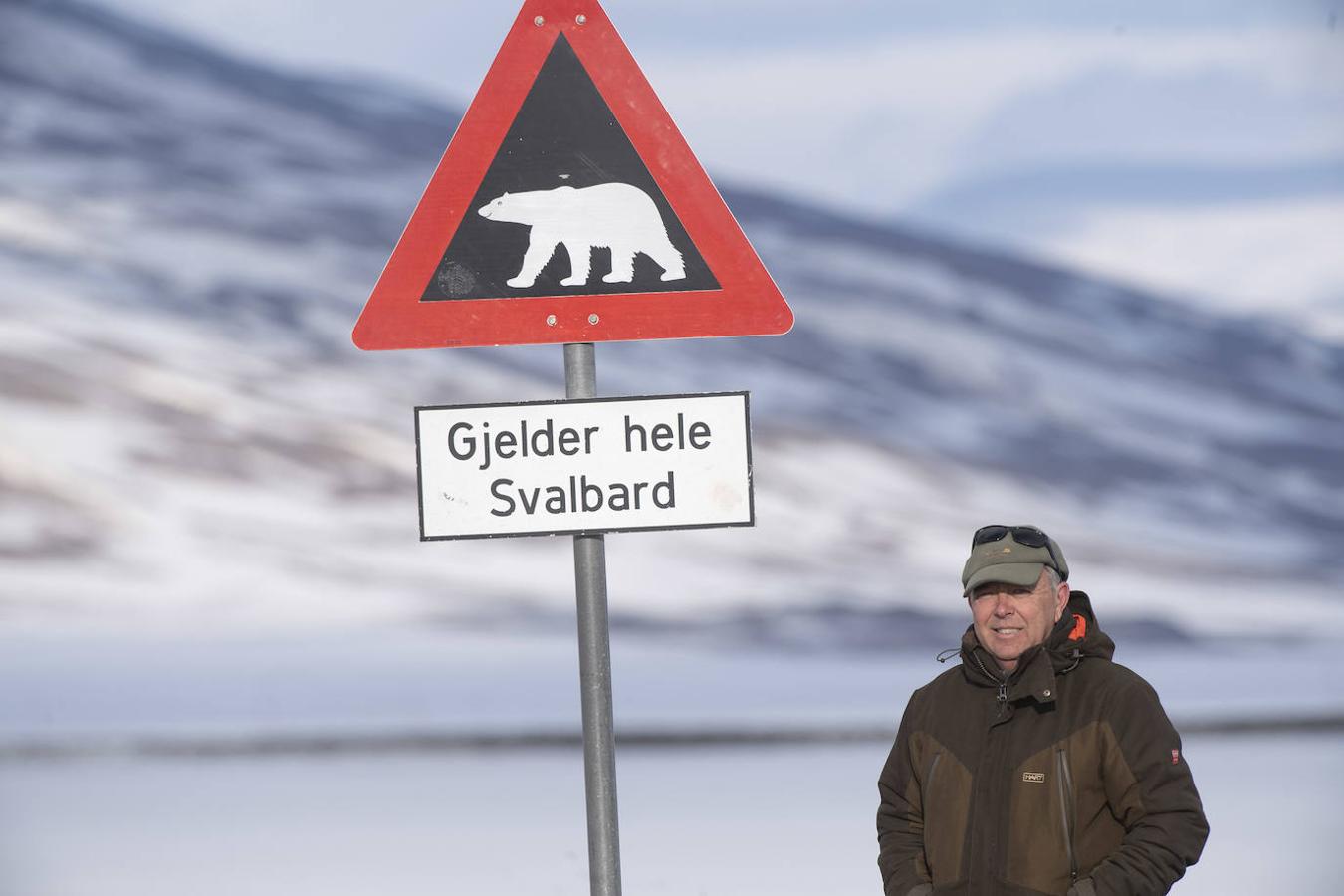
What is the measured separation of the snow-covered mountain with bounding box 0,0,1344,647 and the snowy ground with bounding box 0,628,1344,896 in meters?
0.42

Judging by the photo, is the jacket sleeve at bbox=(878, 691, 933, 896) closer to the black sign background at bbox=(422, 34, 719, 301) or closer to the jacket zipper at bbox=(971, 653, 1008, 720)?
the jacket zipper at bbox=(971, 653, 1008, 720)

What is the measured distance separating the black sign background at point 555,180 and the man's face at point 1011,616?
1.87 feet

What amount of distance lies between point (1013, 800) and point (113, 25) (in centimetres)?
1341

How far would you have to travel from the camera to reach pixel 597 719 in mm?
2557

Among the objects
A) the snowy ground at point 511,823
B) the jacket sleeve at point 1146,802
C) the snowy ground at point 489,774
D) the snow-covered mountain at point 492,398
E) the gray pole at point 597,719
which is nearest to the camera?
the jacket sleeve at point 1146,802

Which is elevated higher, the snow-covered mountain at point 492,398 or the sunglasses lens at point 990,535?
the snow-covered mountain at point 492,398

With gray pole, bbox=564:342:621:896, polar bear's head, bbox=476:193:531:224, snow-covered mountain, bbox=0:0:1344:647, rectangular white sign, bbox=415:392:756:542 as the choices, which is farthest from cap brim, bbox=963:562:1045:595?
snow-covered mountain, bbox=0:0:1344:647

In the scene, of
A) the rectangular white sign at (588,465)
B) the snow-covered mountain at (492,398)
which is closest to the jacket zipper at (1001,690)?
the rectangular white sign at (588,465)

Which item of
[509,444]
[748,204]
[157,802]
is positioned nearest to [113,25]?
[748,204]

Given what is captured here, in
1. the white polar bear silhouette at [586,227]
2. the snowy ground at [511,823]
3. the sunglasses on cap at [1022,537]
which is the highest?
the white polar bear silhouette at [586,227]

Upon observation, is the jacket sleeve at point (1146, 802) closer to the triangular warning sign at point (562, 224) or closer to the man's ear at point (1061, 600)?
the man's ear at point (1061, 600)

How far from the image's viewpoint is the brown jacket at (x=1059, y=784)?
2309 mm

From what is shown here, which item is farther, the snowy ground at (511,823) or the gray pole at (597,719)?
the snowy ground at (511,823)

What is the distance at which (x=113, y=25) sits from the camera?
14.5 metres
